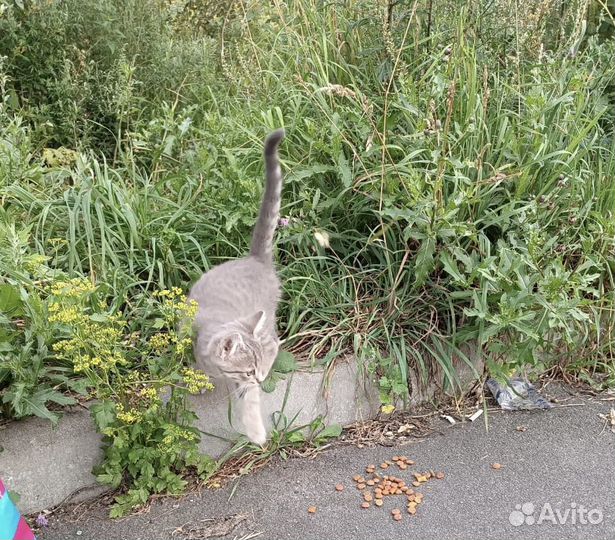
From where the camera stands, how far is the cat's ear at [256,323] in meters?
2.69

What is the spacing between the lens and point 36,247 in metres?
3.15

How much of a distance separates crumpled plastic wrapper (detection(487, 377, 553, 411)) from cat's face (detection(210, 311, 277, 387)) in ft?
4.05

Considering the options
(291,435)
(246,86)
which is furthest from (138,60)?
(291,435)

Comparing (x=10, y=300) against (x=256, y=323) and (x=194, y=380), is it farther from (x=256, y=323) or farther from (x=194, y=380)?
(x=256, y=323)

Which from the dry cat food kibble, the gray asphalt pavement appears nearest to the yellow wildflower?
the gray asphalt pavement

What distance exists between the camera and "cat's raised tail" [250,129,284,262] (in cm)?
261

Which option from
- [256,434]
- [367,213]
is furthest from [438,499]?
[367,213]

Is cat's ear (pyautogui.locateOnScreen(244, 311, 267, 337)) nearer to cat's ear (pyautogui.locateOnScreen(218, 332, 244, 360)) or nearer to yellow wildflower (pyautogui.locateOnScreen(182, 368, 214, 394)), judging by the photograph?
cat's ear (pyautogui.locateOnScreen(218, 332, 244, 360))

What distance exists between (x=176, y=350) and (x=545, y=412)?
6.34 feet

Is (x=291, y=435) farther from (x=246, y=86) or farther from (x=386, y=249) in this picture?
(x=246, y=86)

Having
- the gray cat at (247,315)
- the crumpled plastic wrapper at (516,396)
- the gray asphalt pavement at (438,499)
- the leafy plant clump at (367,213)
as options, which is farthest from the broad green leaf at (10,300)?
the crumpled plastic wrapper at (516,396)
